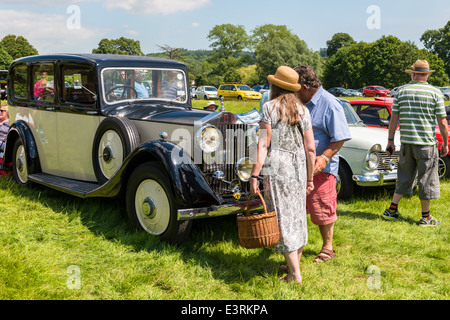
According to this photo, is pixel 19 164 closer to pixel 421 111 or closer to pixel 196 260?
pixel 196 260

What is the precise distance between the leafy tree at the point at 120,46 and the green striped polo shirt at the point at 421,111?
7772 cm

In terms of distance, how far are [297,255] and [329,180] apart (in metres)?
0.76

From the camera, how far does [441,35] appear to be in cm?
8150

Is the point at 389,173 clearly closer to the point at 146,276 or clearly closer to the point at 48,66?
the point at 146,276

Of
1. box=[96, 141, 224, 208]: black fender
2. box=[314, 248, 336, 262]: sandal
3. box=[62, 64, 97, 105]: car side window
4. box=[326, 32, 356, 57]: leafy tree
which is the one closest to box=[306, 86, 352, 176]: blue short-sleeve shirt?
box=[314, 248, 336, 262]: sandal

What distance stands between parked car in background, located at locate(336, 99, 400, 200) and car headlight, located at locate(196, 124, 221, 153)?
2.30m

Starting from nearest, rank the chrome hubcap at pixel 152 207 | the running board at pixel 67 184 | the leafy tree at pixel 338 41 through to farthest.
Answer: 1. the chrome hubcap at pixel 152 207
2. the running board at pixel 67 184
3. the leafy tree at pixel 338 41

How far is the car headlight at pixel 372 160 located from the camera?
5648 millimetres

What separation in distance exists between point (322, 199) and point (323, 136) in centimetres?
56

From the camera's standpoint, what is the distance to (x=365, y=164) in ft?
18.5

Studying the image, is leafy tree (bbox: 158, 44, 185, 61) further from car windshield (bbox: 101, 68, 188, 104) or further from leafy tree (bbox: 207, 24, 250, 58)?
car windshield (bbox: 101, 68, 188, 104)

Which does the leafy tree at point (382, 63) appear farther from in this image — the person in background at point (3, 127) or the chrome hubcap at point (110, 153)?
the chrome hubcap at point (110, 153)

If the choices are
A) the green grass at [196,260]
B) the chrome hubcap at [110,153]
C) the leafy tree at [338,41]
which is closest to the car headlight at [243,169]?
the green grass at [196,260]
